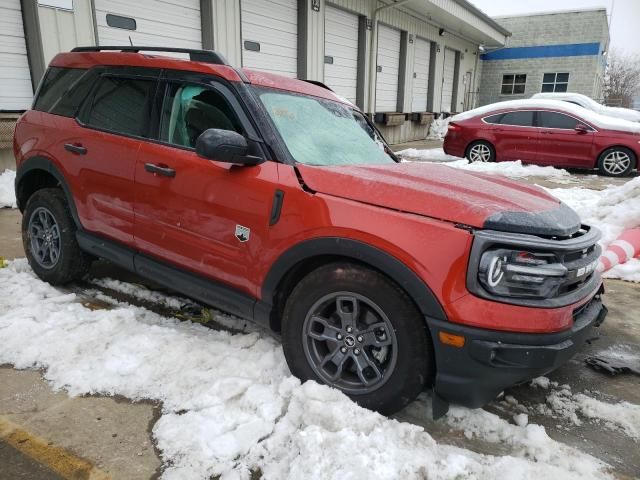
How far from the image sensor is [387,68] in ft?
58.0

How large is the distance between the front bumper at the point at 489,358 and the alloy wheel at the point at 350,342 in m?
0.26

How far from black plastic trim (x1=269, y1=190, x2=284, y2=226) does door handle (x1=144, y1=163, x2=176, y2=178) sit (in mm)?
797

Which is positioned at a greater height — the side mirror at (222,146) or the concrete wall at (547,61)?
the concrete wall at (547,61)

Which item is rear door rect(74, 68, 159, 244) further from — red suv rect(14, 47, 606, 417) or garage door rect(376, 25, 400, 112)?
garage door rect(376, 25, 400, 112)

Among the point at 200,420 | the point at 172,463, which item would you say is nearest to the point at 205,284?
the point at 200,420

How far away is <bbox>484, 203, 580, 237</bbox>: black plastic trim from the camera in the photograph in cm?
221

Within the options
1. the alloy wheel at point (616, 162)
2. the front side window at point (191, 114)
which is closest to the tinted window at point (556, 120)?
the alloy wheel at point (616, 162)

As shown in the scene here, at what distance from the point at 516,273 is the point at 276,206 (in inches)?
49.3

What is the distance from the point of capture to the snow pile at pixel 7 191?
22.8 feet

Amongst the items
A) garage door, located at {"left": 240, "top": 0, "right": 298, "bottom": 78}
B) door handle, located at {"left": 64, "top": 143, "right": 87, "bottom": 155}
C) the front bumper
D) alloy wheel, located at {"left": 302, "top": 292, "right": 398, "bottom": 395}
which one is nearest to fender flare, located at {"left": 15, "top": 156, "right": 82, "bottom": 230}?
door handle, located at {"left": 64, "top": 143, "right": 87, "bottom": 155}

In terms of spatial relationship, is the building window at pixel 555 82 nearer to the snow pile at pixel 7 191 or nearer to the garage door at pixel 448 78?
the garage door at pixel 448 78

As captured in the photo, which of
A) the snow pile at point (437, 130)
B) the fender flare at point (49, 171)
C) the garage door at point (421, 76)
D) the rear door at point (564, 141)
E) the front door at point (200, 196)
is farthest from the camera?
the snow pile at point (437, 130)

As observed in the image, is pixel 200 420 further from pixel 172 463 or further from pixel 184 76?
pixel 184 76

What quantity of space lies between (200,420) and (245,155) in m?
1.41
